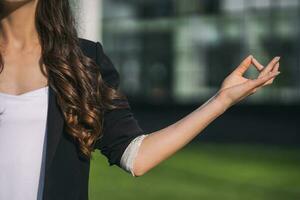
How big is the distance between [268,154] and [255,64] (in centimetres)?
1612

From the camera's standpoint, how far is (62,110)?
2514 mm

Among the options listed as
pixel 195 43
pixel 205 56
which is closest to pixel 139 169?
pixel 205 56

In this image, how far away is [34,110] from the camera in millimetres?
2498

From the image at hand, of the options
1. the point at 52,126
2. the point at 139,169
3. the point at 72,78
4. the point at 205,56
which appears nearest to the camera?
the point at 52,126

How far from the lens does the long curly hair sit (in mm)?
2541

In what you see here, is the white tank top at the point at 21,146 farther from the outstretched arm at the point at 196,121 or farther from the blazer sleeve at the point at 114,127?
the outstretched arm at the point at 196,121

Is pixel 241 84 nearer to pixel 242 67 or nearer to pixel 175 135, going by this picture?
pixel 242 67

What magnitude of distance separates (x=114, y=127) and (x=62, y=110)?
0.22 metres

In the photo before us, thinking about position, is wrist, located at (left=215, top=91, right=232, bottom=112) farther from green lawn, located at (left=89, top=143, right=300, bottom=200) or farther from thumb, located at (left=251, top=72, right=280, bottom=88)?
green lawn, located at (left=89, top=143, right=300, bottom=200)

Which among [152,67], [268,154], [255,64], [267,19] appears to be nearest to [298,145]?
[268,154]

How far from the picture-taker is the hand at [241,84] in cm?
264

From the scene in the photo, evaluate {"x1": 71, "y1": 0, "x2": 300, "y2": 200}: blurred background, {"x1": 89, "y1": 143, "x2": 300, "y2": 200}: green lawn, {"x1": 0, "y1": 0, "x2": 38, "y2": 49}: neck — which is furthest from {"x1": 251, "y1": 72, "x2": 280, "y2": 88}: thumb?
{"x1": 71, "y1": 0, "x2": 300, "y2": 200}: blurred background

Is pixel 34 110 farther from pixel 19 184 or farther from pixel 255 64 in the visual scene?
pixel 255 64

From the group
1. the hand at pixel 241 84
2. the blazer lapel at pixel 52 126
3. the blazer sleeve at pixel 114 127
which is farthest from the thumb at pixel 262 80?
the blazer lapel at pixel 52 126
